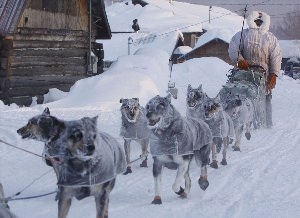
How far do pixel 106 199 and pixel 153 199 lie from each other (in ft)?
4.86

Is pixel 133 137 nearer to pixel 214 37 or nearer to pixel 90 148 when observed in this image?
pixel 90 148

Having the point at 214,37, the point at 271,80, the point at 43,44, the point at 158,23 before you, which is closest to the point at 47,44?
the point at 43,44

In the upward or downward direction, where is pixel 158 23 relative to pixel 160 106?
downward

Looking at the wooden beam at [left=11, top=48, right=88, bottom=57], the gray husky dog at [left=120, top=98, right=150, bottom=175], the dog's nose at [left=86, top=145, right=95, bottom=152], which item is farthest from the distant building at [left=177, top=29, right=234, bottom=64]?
the dog's nose at [left=86, top=145, right=95, bottom=152]

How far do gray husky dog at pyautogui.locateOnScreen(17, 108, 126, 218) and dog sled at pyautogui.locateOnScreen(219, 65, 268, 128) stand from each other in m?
6.40

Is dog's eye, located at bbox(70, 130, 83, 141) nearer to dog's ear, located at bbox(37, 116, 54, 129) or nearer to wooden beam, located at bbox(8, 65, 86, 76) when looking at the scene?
dog's ear, located at bbox(37, 116, 54, 129)

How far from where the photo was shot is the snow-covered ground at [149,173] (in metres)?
6.07

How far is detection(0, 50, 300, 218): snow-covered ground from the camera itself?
19.9ft

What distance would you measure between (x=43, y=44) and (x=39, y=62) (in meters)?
0.62

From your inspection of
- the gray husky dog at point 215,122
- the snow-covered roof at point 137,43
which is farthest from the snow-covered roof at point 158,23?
the gray husky dog at point 215,122

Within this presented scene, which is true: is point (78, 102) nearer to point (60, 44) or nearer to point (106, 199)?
point (60, 44)

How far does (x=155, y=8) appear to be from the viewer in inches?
2082

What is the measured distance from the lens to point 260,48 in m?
13.4

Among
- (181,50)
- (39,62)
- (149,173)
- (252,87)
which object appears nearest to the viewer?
(149,173)
